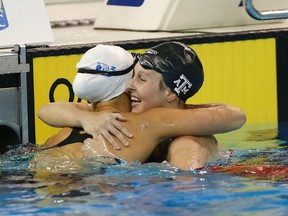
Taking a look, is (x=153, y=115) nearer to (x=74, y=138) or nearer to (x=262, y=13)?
(x=74, y=138)

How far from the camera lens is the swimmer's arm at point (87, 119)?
207 inches

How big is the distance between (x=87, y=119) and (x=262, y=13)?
78.1 inches

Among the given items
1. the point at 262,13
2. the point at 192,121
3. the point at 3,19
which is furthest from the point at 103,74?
the point at 262,13

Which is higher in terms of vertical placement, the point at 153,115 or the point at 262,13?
the point at 262,13

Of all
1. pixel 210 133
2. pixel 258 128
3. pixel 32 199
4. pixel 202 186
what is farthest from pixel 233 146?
pixel 32 199

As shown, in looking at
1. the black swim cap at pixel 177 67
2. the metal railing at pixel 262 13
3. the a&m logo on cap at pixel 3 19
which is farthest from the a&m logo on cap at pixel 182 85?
the metal railing at pixel 262 13

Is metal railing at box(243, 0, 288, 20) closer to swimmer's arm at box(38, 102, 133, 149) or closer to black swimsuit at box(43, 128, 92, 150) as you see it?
swimmer's arm at box(38, 102, 133, 149)

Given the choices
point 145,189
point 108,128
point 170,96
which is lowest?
point 145,189

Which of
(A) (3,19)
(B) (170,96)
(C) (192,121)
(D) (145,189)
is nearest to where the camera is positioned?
(D) (145,189)

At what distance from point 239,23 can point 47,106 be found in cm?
207

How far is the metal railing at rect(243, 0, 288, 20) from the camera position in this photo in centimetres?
682

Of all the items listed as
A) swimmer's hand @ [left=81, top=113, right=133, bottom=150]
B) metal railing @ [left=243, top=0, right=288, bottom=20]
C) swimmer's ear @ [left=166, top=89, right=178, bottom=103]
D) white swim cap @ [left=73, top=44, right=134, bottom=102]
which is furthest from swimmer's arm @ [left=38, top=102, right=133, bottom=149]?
metal railing @ [left=243, top=0, right=288, bottom=20]

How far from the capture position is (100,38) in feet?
22.8

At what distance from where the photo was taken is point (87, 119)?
17.5 ft
